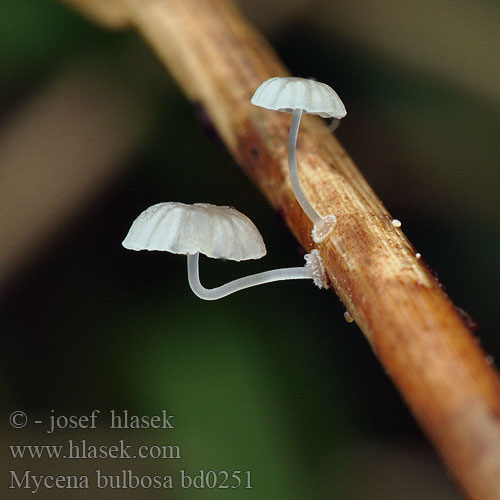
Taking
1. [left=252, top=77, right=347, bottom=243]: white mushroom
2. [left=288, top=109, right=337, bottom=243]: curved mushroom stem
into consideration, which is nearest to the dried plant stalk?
[left=288, top=109, right=337, bottom=243]: curved mushroom stem

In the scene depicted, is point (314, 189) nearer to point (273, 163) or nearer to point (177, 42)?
point (273, 163)

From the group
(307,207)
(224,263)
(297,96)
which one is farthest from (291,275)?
(224,263)

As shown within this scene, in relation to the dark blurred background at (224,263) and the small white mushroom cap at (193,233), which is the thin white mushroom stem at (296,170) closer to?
the small white mushroom cap at (193,233)

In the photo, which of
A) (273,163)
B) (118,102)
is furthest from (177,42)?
(273,163)

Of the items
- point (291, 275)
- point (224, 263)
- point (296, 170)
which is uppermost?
point (224, 263)

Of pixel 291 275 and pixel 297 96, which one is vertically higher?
pixel 297 96

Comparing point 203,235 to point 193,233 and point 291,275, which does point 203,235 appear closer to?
point 193,233

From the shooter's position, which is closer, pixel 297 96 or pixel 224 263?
pixel 297 96

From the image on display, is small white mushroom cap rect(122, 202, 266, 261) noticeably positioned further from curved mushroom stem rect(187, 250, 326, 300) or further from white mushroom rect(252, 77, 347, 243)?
white mushroom rect(252, 77, 347, 243)
